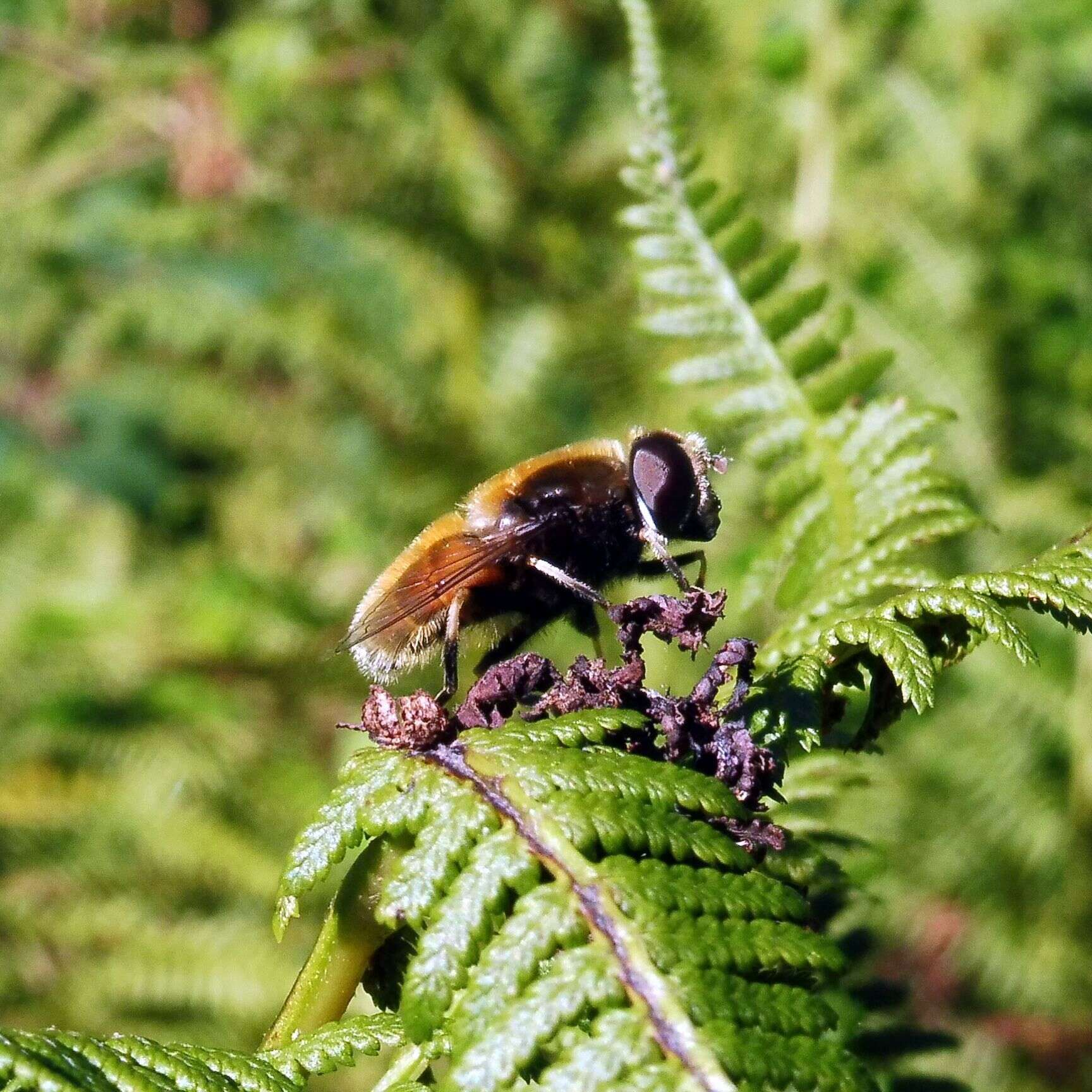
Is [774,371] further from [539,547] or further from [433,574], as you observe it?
[433,574]

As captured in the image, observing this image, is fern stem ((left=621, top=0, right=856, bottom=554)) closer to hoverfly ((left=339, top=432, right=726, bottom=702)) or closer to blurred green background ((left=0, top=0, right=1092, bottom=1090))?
hoverfly ((left=339, top=432, right=726, bottom=702))

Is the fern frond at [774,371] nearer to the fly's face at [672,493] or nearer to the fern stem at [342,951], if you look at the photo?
the fly's face at [672,493]

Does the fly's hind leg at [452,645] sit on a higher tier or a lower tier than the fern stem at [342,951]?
higher

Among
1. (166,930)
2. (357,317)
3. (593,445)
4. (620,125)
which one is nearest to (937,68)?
(620,125)

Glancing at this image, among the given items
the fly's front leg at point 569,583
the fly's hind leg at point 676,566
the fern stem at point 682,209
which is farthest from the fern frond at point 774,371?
the fly's front leg at point 569,583

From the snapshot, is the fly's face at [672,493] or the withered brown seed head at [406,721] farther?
the fly's face at [672,493]

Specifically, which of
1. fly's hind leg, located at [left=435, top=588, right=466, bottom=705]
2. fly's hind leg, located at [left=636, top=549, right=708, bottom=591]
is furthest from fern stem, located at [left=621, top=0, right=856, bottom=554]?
fly's hind leg, located at [left=435, top=588, right=466, bottom=705]

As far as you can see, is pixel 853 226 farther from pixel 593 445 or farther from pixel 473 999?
pixel 473 999
